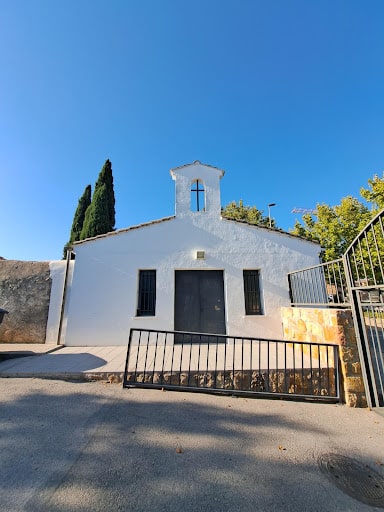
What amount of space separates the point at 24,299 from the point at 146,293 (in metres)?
4.16

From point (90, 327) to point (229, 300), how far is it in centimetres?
439

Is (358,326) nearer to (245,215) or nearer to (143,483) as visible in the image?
(143,483)

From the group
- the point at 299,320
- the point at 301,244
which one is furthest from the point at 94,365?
the point at 301,244

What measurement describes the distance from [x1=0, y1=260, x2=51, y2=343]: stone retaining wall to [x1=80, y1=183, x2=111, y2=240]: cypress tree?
5.82 m

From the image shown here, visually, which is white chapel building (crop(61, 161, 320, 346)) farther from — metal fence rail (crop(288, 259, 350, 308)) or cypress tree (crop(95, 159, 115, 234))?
cypress tree (crop(95, 159, 115, 234))

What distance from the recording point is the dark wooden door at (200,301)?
Answer: 288 inches

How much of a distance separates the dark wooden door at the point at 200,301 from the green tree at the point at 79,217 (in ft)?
34.7

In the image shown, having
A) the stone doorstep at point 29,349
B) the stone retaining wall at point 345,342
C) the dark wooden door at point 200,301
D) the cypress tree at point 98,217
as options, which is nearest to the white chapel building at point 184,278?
the dark wooden door at point 200,301

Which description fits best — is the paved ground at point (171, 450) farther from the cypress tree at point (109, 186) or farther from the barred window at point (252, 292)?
the cypress tree at point (109, 186)

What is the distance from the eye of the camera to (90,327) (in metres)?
7.03

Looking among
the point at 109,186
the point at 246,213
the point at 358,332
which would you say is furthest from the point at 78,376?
the point at 246,213

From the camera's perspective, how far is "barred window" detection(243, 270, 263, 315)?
7555 millimetres

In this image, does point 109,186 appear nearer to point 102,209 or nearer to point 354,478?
point 102,209

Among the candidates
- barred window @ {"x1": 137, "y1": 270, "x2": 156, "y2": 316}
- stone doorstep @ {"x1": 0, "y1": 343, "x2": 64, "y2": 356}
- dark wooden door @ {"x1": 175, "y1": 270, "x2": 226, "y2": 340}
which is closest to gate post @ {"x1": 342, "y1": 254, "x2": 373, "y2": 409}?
dark wooden door @ {"x1": 175, "y1": 270, "x2": 226, "y2": 340}
